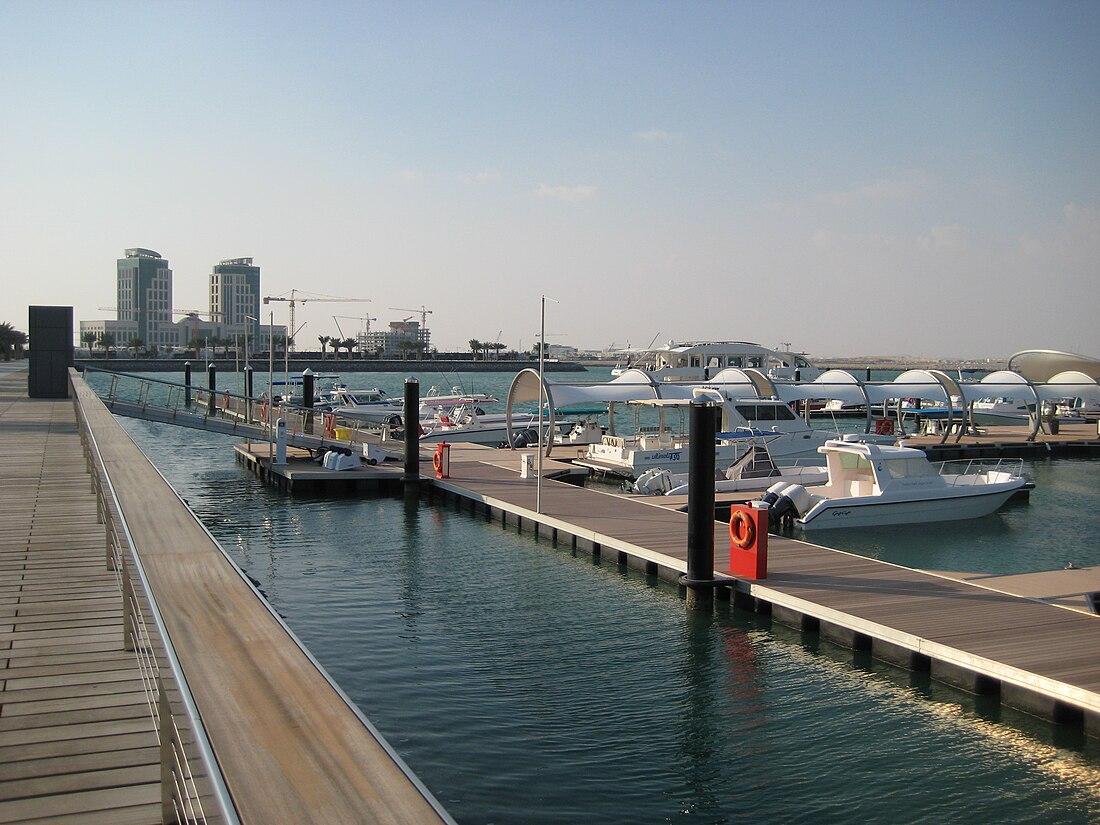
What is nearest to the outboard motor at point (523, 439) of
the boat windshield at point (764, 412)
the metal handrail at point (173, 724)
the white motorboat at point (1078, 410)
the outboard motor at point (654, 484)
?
the boat windshield at point (764, 412)

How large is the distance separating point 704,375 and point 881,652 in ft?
167

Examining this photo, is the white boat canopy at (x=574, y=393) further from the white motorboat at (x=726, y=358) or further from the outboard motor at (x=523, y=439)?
the white motorboat at (x=726, y=358)

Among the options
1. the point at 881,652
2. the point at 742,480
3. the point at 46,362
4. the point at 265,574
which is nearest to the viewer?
the point at 881,652

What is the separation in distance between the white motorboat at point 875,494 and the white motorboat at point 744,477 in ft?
5.86

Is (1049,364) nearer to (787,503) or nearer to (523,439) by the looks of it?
(523,439)

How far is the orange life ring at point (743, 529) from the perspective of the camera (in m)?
16.5

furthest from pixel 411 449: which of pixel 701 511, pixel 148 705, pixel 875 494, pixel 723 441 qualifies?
pixel 148 705

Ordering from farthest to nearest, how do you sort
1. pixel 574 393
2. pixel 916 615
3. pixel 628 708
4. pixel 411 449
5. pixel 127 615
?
pixel 574 393 < pixel 411 449 < pixel 916 615 < pixel 628 708 < pixel 127 615

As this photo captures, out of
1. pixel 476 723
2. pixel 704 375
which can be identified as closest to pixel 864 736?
pixel 476 723

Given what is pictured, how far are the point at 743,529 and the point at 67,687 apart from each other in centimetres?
1155

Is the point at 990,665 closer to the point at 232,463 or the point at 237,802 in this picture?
the point at 237,802

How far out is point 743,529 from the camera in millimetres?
16672

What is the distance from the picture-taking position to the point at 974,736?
11.6 meters

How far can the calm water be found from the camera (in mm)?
10148
